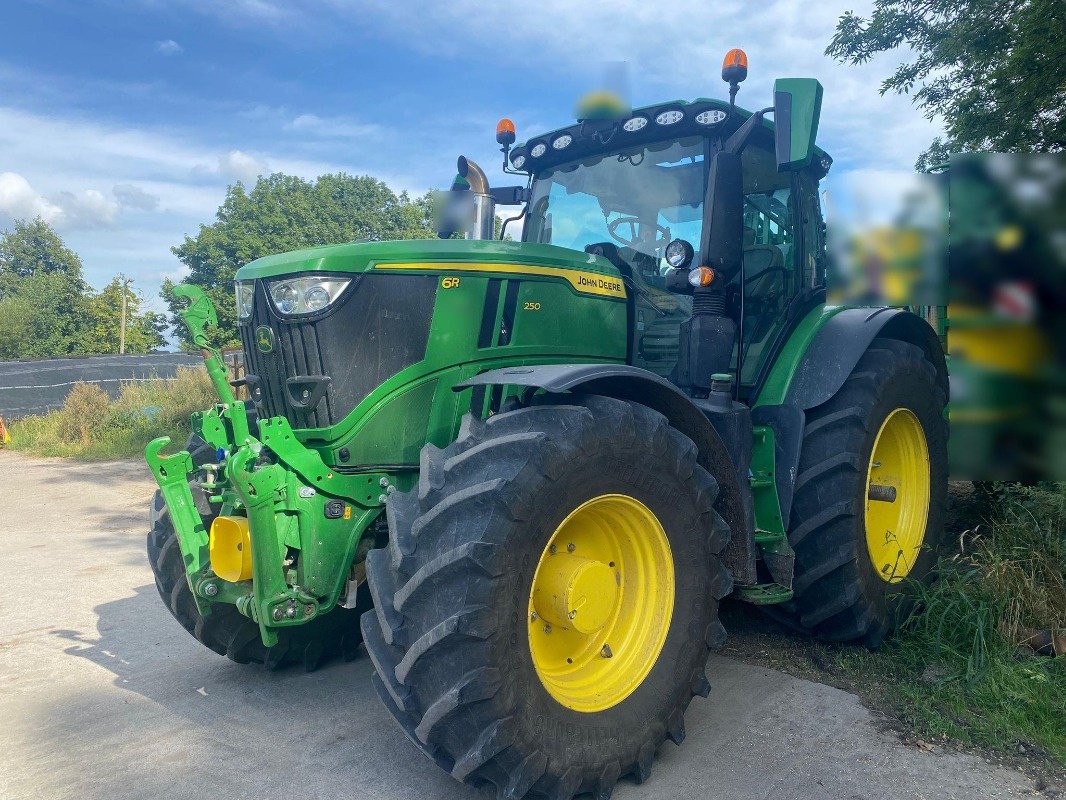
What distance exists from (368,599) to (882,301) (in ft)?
12.0

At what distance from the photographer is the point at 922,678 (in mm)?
3523

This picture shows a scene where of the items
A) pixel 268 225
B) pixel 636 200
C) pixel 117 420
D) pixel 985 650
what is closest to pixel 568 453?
pixel 636 200

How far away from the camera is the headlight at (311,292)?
120 inches

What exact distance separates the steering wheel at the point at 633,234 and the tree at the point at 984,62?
151 inches

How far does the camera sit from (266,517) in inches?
109

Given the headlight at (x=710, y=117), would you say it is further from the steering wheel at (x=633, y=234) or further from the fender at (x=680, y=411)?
the fender at (x=680, y=411)

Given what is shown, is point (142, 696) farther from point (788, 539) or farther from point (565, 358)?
point (788, 539)

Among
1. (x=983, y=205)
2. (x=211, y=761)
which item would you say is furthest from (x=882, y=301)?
(x=211, y=761)

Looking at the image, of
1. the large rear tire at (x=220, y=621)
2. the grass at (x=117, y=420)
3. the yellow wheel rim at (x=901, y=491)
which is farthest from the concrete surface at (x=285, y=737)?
the grass at (x=117, y=420)

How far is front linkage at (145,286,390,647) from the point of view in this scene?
110 inches

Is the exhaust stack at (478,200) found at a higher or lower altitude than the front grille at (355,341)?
higher

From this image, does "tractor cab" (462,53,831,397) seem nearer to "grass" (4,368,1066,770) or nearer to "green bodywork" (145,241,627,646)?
"green bodywork" (145,241,627,646)

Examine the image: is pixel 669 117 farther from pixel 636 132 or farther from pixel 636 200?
pixel 636 200

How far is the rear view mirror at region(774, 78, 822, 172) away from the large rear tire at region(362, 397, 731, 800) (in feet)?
3.95
